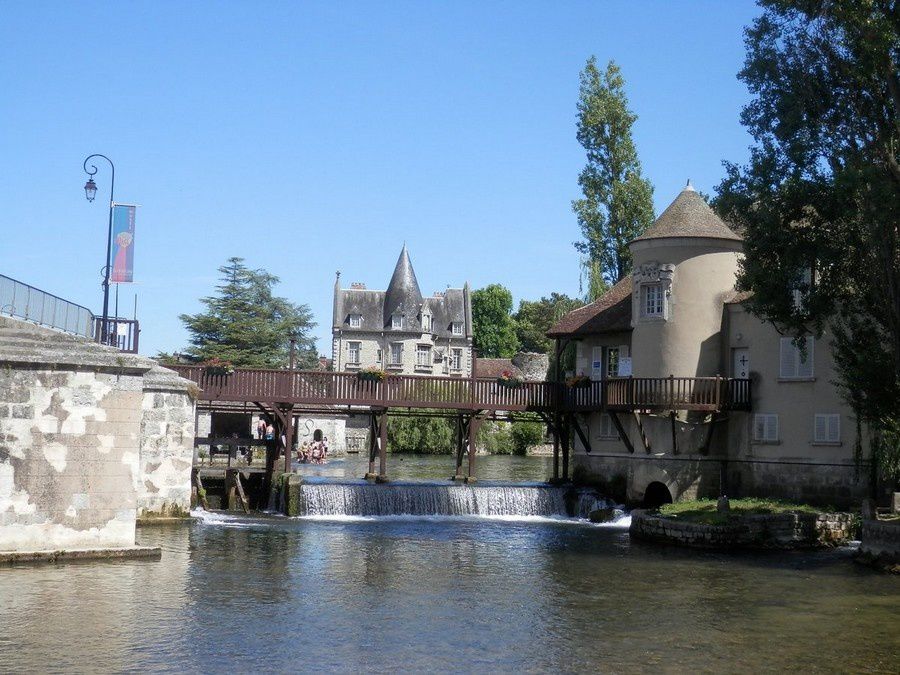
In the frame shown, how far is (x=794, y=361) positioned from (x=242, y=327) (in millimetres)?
43912

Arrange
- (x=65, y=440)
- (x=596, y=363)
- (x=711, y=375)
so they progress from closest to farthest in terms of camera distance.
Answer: (x=65, y=440), (x=711, y=375), (x=596, y=363)

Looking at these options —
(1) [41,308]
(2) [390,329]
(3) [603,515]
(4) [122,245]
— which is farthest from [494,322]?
(1) [41,308]

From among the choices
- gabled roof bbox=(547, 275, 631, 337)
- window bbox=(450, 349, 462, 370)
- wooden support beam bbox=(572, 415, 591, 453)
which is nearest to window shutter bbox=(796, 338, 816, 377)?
gabled roof bbox=(547, 275, 631, 337)

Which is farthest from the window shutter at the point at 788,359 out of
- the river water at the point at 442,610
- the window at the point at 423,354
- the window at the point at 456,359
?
the window at the point at 456,359

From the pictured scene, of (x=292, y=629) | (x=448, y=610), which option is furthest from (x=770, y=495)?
(x=292, y=629)

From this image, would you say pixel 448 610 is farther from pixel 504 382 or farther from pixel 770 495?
pixel 504 382

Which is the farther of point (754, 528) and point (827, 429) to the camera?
point (827, 429)

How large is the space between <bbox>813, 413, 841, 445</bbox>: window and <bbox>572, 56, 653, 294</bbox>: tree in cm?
1822

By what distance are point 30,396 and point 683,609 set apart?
10.7 m

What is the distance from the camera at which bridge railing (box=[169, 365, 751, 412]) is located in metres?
28.1

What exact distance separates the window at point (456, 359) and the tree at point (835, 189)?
5953 cm

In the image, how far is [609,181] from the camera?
44000mm

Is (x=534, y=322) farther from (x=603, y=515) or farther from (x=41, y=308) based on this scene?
(x=41, y=308)

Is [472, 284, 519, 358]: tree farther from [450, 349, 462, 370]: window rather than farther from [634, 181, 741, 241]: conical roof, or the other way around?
[634, 181, 741, 241]: conical roof
